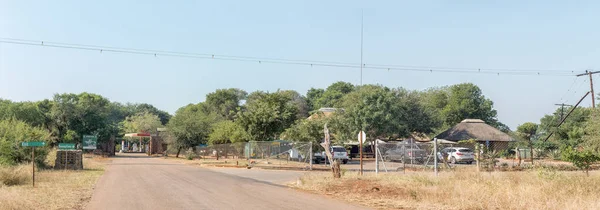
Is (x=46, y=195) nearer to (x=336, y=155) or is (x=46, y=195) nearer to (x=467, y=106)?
(x=336, y=155)

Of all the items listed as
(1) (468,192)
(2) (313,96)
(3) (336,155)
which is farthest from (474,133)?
(2) (313,96)

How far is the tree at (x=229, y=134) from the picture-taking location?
51375 millimetres

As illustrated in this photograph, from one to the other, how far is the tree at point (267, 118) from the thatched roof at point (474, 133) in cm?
2166

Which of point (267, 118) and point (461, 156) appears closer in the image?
point (461, 156)

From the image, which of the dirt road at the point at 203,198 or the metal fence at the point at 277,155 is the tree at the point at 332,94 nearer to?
the metal fence at the point at 277,155

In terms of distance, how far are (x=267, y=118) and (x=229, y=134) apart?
8.00m

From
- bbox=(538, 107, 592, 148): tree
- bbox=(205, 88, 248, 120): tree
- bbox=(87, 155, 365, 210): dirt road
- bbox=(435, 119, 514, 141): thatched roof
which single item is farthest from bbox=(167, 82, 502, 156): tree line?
bbox=(205, 88, 248, 120): tree

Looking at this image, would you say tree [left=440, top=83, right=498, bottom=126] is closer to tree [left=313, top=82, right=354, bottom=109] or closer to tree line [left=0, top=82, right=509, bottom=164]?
tree line [left=0, top=82, right=509, bottom=164]

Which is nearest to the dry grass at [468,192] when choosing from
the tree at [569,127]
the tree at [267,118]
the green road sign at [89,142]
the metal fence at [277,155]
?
the metal fence at [277,155]

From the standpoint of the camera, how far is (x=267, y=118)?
49469mm

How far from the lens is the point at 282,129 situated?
167 feet

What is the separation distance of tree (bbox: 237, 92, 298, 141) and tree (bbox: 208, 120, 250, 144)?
2.98 ft

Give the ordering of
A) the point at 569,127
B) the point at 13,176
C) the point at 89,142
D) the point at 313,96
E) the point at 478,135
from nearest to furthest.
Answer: the point at 13,176
the point at 478,135
the point at 89,142
the point at 569,127
the point at 313,96

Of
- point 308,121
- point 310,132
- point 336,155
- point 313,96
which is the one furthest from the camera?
point 313,96
